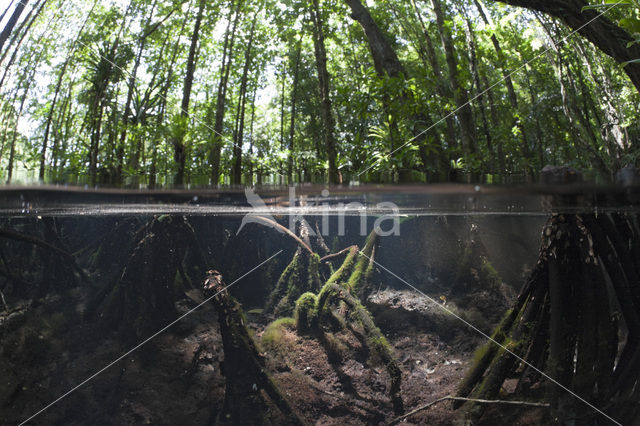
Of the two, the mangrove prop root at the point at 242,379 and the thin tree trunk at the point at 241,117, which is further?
the thin tree trunk at the point at 241,117

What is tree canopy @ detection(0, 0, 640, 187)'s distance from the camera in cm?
183

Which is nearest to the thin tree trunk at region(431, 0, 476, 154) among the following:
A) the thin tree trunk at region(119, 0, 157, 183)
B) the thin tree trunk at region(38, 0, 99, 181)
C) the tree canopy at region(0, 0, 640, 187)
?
the tree canopy at region(0, 0, 640, 187)

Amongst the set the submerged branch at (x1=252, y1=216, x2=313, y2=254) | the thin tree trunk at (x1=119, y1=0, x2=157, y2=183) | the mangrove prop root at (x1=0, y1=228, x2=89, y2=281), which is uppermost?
the thin tree trunk at (x1=119, y1=0, x2=157, y2=183)

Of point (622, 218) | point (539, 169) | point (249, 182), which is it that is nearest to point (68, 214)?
point (249, 182)

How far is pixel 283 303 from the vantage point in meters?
2.18

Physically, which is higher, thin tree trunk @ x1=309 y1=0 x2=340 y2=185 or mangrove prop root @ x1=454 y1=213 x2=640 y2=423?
thin tree trunk @ x1=309 y1=0 x2=340 y2=185

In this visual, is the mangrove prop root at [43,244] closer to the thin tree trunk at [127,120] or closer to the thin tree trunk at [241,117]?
the thin tree trunk at [127,120]

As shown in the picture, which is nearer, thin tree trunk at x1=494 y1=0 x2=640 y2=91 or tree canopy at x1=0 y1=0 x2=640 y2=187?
tree canopy at x1=0 y1=0 x2=640 y2=187

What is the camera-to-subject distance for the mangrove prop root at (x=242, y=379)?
1850 millimetres

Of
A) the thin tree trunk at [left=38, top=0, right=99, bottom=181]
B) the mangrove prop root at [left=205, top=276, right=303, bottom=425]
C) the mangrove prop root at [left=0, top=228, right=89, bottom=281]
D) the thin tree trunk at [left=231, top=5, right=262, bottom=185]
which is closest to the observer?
the thin tree trunk at [left=38, top=0, right=99, bottom=181]

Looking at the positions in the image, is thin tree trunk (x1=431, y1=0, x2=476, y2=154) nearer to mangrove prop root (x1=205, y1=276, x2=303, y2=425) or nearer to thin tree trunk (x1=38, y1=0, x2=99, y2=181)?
mangrove prop root (x1=205, y1=276, x2=303, y2=425)

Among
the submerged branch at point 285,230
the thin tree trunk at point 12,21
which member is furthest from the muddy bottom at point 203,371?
the thin tree trunk at point 12,21

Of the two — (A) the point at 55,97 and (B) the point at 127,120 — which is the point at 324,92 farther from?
(A) the point at 55,97

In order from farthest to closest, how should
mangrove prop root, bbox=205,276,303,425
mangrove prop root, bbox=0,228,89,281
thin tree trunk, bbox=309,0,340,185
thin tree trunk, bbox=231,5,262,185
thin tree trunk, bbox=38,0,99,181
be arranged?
1. mangrove prop root, bbox=0,228,89,281
2. thin tree trunk, bbox=309,0,340,185
3. thin tree trunk, bbox=231,5,262,185
4. mangrove prop root, bbox=205,276,303,425
5. thin tree trunk, bbox=38,0,99,181
